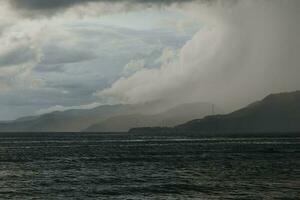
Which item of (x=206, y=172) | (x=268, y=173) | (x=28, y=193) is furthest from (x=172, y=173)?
(x=28, y=193)

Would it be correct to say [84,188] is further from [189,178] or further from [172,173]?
[172,173]

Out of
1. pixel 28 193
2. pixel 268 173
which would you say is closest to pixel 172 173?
pixel 268 173

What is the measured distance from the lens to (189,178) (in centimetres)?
7869

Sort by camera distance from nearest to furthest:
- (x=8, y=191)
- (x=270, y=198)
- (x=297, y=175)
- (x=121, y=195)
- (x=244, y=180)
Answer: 1. (x=270, y=198)
2. (x=121, y=195)
3. (x=8, y=191)
4. (x=244, y=180)
5. (x=297, y=175)

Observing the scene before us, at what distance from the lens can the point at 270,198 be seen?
5669 centimetres

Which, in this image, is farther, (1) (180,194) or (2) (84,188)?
(2) (84,188)

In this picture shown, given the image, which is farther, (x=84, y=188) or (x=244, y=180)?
(x=244, y=180)

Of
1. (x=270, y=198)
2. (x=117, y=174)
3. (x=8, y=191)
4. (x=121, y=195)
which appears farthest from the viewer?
(x=117, y=174)

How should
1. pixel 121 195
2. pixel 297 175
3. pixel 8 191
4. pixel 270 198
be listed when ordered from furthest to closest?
pixel 297 175 < pixel 8 191 < pixel 121 195 < pixel 270 198

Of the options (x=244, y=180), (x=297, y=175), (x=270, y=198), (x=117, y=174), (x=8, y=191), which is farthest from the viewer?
(x=117, y=174)

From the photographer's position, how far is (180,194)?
60875mm

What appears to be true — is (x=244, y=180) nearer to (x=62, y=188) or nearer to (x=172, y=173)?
(x=172, y=173)

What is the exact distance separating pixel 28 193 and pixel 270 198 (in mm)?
29253

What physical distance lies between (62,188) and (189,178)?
20.4 metres
